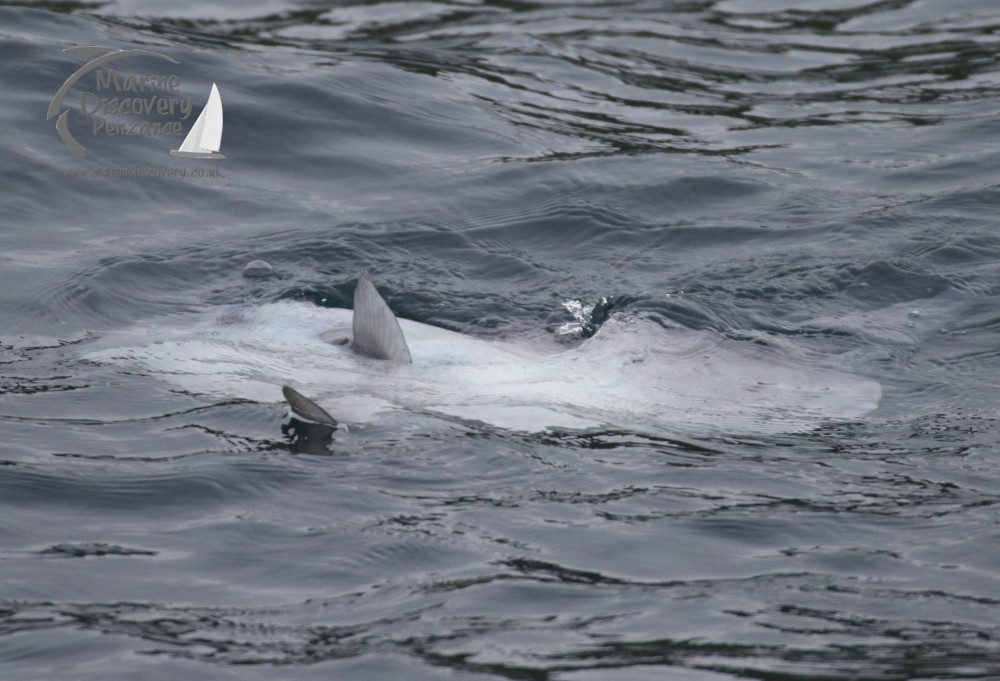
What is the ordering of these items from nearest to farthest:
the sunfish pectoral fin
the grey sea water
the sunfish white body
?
the grey sea water
the sunfish pectoral fin
the sunfish white body

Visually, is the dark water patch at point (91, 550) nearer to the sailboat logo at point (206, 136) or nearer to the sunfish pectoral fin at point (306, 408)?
the sunfish pectoral fin at point (306, 408)

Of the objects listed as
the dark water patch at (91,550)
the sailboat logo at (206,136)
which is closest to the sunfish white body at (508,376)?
the dark water patch at (91,550)

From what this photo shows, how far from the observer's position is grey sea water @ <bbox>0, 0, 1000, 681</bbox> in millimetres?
3205

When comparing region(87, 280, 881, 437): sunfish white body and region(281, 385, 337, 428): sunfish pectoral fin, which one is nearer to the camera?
region(281, 385, 337, 428): sunfish pectoral fin

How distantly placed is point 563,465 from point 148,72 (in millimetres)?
5788

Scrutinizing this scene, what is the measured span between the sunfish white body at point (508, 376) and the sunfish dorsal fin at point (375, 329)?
0.04 metres

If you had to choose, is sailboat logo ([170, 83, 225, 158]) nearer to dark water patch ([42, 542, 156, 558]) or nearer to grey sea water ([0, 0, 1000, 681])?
grey sea water ([0, 0, 1000, 681])

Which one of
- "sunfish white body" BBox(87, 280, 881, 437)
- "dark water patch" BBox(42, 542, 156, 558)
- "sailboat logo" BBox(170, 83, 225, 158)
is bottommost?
"dark water patch" BBox(42, 542, 156, 558)

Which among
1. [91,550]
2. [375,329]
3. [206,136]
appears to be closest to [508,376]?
[375,329]

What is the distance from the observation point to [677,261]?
6.65 m

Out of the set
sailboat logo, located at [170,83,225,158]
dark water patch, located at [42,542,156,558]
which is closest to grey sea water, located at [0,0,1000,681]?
dark water patch, located at [42,542,156,558]

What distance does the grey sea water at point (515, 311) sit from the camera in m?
3.21

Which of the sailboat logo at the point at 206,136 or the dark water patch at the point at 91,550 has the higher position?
the sailboat logo at the point at 206,136

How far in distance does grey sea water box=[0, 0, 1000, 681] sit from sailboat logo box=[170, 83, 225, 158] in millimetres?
131
